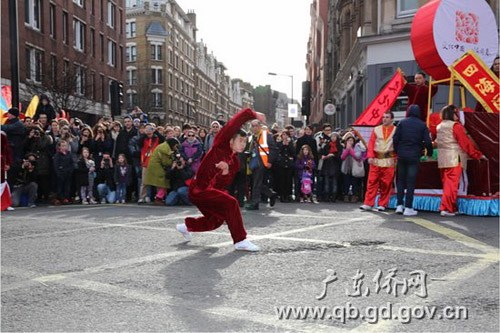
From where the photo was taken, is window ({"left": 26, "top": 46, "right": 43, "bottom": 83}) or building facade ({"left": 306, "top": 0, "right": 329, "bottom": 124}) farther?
building facade ({"left": 306, "top": 0, "right": 329, "bottom": 124})

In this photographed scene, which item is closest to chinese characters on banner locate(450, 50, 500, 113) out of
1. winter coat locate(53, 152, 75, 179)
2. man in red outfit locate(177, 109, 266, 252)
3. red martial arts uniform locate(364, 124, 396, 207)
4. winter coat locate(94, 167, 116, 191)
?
red martial arts uniform locate(364, 124, 396, 207)

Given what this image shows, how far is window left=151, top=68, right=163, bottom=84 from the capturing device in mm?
66312

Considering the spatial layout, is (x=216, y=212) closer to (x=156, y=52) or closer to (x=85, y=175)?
(x=85, y=175)

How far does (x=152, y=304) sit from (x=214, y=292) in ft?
1.89

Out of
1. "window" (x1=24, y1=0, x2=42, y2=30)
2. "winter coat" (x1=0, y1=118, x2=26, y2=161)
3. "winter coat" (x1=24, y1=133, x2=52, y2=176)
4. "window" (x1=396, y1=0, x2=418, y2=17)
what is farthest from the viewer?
"window" (x1=24, y1=0, x2=42, y2=30)

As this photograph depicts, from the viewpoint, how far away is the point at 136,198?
13281 mm

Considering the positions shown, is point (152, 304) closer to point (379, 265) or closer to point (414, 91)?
point (379, 265)

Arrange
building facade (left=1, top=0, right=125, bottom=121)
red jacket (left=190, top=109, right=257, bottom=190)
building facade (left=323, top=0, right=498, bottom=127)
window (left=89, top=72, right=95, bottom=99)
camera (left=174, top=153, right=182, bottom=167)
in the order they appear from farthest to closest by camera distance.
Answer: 1. window (left=89, top=72, right=95, bottom=99)
2. building facade (left=1, top=0, right=125, bottom=121)
3. building facade (left=323, top=0, right=498, bottom=127)
4. camera (left=174, top=153, right=182, bottom=167)
5. red jacket (left=190, top=109, right=257, bottom=190)

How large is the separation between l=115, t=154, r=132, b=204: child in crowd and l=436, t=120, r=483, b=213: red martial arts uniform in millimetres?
7258

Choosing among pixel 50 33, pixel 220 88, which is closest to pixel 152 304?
pixel 50 33

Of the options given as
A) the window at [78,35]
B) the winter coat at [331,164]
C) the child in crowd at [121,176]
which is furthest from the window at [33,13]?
the winter coat at [331,164]

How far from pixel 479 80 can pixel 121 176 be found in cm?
825

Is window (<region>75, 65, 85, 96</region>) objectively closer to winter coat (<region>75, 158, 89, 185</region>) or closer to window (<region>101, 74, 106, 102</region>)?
window (<region>101, 74, 106, 102</region>)

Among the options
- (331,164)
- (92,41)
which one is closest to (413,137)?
(331,164)
